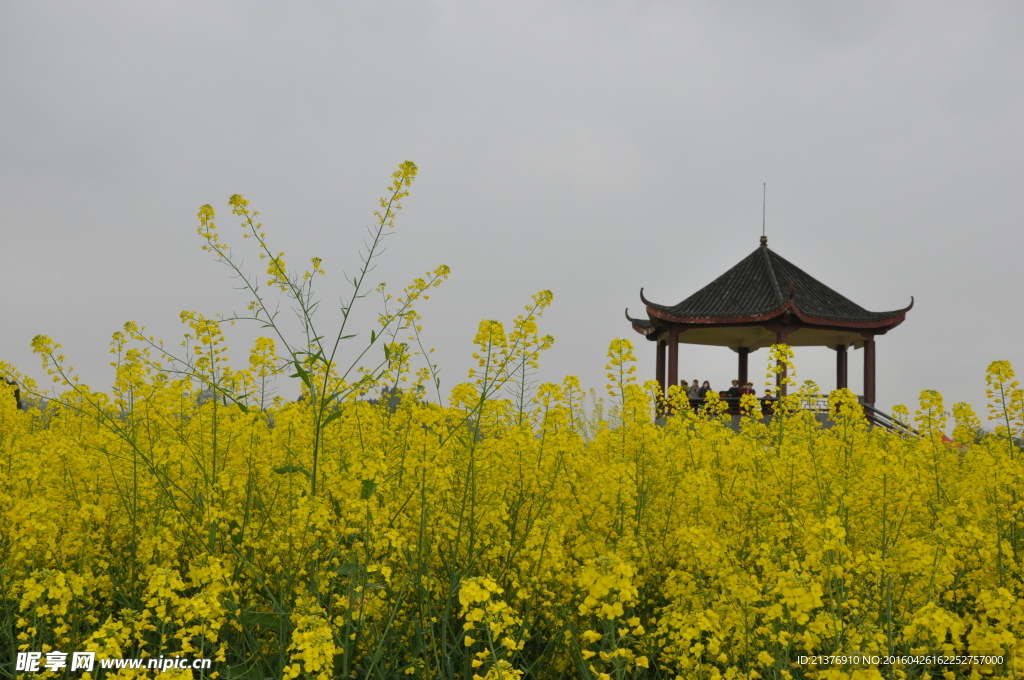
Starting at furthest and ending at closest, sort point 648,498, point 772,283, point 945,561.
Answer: point 772,283
point 648,498
point 945,561

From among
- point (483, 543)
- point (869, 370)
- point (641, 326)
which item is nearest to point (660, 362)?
point (641, 326)

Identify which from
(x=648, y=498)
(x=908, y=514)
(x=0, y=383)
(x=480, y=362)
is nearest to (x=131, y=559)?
(x=480, y=362)

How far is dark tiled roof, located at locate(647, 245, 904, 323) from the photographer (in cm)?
1611

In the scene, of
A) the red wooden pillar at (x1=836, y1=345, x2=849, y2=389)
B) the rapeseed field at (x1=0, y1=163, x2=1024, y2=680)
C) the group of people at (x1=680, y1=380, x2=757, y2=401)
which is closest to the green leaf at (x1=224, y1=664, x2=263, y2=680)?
the rapeseed field at (x1=0, y1=163, x2=1024, y2=680)

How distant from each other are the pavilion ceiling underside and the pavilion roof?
400 mm

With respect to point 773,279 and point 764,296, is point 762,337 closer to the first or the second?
point 773,279

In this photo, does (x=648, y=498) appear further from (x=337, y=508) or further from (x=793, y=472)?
(x=337, y=508)

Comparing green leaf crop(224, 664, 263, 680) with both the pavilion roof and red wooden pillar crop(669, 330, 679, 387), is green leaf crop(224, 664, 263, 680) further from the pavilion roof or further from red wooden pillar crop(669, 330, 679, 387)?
red wooden pillar crop(669, 330, 679, 387)

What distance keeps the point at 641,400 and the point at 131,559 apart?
2835 mm

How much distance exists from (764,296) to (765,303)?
449 mm

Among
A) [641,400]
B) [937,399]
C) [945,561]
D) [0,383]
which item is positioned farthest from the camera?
[0,383]

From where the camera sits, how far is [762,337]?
18.0 metres

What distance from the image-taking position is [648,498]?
4379mm

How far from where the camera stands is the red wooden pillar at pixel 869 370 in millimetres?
16422
